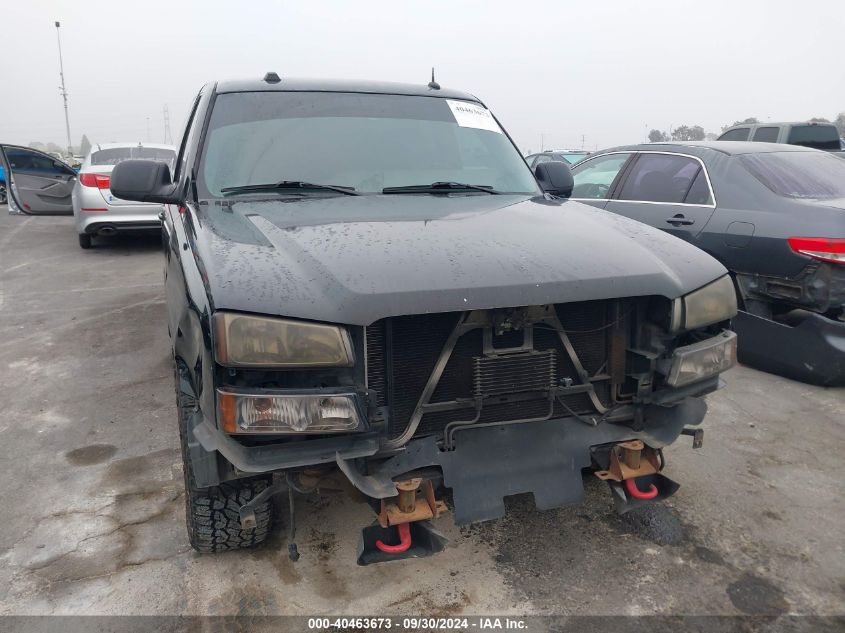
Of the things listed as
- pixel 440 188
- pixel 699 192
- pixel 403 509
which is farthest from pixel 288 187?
pixel 699 192

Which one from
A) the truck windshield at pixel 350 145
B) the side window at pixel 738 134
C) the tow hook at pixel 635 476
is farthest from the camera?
the side window at pixel 738 134

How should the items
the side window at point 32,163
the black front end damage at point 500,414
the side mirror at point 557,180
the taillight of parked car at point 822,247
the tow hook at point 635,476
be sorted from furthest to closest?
the side window at point 32,163
the taillight of parked car at point 822,247
the side mirror at point 557,180
the tow hook at point 635,476
the black front end damage at point 500,414

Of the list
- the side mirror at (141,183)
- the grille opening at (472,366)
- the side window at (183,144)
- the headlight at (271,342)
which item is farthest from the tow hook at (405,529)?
the side window at (183,144)

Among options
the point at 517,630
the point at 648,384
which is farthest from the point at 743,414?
the point at 517,630

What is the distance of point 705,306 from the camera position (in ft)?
7.71

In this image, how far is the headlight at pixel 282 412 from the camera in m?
1.88

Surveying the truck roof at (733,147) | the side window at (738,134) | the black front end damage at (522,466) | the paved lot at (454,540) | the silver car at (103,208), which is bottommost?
the paved lot at (454,540)

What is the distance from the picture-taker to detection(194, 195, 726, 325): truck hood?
1.94 meters

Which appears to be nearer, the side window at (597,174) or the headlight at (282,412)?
the headlight at (282,412)

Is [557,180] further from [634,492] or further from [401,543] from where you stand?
[401,543]

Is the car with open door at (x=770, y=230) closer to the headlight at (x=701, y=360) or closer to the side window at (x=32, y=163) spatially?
the headlight at (x=701, y=360)

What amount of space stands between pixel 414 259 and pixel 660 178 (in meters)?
4.00

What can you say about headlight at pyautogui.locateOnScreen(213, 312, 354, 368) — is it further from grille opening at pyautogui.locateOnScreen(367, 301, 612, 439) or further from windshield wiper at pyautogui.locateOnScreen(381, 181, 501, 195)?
windshield wiper at pyautogui.locateOnScreen(381, 181, 501, 195)

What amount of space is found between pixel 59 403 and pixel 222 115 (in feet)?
7.54
